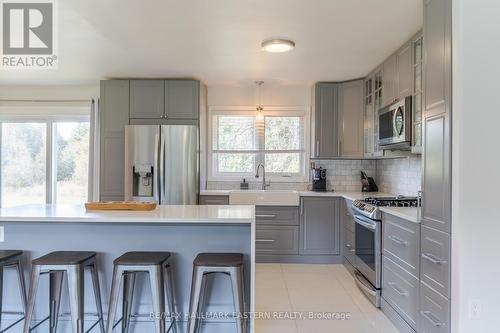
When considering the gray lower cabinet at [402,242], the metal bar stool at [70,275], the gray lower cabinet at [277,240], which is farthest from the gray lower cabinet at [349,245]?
the metal bar stool at [70,275]

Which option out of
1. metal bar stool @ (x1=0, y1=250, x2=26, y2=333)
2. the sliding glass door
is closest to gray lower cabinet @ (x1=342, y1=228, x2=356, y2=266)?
metal bar stool @ (x1=0, y1=250, x2=26, y2=333)

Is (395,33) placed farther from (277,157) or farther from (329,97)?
(277,157)

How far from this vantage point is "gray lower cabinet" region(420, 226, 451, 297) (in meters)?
1.94

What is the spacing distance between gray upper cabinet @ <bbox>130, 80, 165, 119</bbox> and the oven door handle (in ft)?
9.10

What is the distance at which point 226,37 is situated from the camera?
9.84 ft

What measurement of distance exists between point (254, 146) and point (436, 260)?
10.6 feet

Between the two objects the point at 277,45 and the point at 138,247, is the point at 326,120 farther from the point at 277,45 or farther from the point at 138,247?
the point at 138,247

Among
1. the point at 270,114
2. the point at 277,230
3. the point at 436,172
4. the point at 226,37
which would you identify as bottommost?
the point at 277,230

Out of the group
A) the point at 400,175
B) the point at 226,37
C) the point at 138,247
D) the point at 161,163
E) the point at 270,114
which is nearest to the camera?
the point at 138,247

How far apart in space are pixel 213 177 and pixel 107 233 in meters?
2.57

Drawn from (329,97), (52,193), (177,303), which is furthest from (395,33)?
(52,193)

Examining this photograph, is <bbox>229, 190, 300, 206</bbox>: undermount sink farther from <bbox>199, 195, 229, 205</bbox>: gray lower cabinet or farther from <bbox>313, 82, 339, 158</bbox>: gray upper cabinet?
<bbox>313, 82, 339, 158</bbox>: gray upper cabinet

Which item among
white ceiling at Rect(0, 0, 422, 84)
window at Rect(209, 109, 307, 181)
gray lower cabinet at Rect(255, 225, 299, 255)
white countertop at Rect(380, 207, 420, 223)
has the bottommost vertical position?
gray lower cabinet at Rect(255, 225, 299, 255)

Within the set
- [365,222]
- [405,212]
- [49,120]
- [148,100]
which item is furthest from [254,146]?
[49,120]
